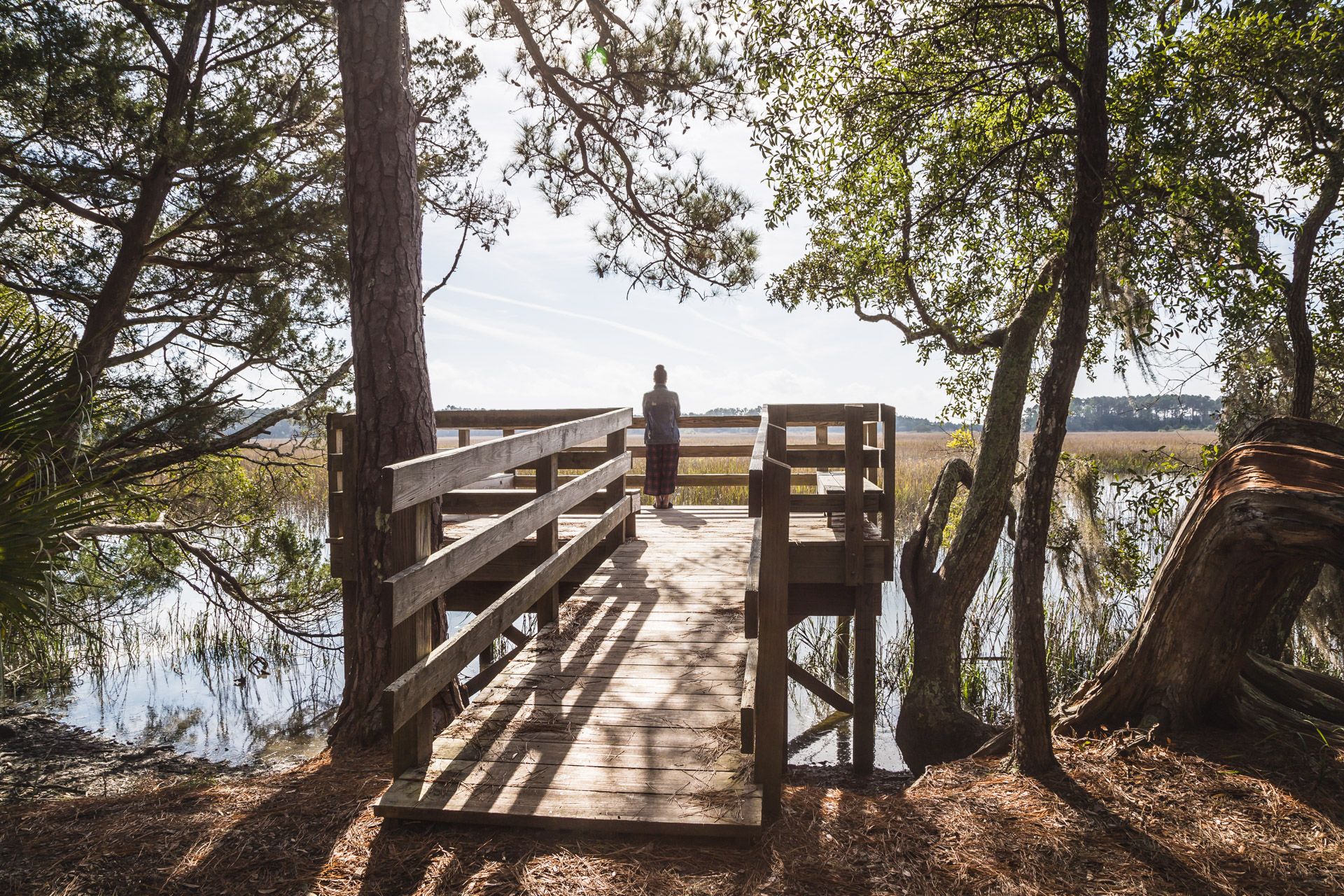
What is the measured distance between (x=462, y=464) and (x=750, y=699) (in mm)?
1692

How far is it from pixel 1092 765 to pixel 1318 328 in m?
6.09

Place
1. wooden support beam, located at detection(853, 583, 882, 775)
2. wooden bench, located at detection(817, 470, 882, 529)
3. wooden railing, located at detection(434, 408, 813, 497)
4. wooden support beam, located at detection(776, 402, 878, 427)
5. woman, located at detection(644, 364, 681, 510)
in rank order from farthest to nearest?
woman, located at detection(644, 364, 681, 510) → wooden support beam, located at detection(853, 583, 882, 775) → wooden railing, located at detection(434, 408, 813, 497) → wooden bench, located at detection(817, 470, 882, 529) → wooden support beam, located at detection(776, 402, 878, 427)

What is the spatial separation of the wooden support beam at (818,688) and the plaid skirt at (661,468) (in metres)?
3.02

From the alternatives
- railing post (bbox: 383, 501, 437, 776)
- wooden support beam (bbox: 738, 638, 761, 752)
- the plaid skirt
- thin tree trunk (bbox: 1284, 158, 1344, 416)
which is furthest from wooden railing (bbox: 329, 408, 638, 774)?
thin tree trunk (bbox: 1284, 158, 1344, 416)

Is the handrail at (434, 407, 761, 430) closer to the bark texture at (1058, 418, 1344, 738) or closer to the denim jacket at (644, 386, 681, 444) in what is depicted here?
the denim jacket at (644, 386, 681, 444)

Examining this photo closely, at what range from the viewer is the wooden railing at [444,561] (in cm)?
288

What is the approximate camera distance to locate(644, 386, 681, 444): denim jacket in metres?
8.96

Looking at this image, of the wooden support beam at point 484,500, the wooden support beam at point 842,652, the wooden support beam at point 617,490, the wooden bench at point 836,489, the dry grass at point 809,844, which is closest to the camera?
the dry grass at point 809,844

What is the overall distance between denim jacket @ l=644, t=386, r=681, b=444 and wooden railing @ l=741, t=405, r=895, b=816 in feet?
7.72

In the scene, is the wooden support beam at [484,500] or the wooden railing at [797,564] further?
the wooden support beam at [484,500]

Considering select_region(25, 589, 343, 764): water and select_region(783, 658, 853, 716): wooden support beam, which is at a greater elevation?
select_region(783, 658, 853, 716): wooden support beam

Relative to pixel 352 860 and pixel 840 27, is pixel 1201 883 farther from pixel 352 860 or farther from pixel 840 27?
pixel 840 27

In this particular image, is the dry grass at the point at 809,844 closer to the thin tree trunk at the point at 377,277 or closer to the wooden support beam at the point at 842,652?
the thin tree trunk at the point at 377,277

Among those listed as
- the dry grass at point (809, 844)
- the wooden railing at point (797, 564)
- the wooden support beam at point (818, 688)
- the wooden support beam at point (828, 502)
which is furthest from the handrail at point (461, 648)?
the wooden support beam at point (818, 688)
